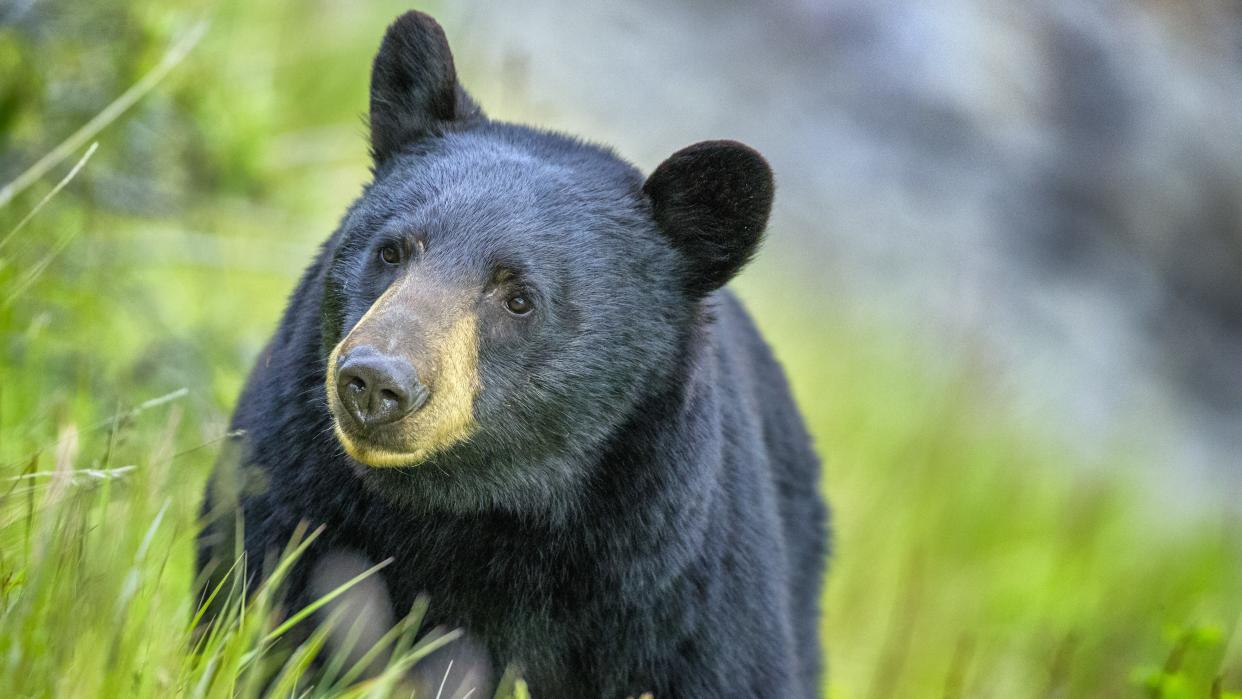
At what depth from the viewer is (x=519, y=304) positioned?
121 inches

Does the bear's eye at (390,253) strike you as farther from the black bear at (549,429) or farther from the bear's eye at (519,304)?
the bear's eye at (519,304)

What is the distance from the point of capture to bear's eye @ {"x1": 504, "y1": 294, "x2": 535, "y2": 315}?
3.08 metres

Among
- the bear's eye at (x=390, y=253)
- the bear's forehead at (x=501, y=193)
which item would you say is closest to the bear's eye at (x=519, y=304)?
the bear's forehead at (x=501, y=193)

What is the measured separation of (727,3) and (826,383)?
3781 millimetres

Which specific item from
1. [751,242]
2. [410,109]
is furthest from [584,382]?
[410,109]

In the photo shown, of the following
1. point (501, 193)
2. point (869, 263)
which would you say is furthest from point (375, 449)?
point (869, 263)

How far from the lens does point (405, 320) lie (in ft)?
9.23

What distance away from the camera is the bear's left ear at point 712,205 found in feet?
10.6

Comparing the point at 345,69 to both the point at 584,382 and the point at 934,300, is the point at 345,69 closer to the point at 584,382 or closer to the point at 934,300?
the point at 934,300

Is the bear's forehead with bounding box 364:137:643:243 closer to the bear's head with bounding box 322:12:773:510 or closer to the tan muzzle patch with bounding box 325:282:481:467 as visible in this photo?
the bear's head with bounding box 322:12:773:510

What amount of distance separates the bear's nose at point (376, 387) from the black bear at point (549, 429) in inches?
6.8

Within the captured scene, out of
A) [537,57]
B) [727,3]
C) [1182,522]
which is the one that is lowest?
[1182,522]

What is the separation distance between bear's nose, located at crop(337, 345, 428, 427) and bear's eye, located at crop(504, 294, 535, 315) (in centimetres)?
39

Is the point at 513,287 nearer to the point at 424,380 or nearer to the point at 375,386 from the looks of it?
the point at 424,380
